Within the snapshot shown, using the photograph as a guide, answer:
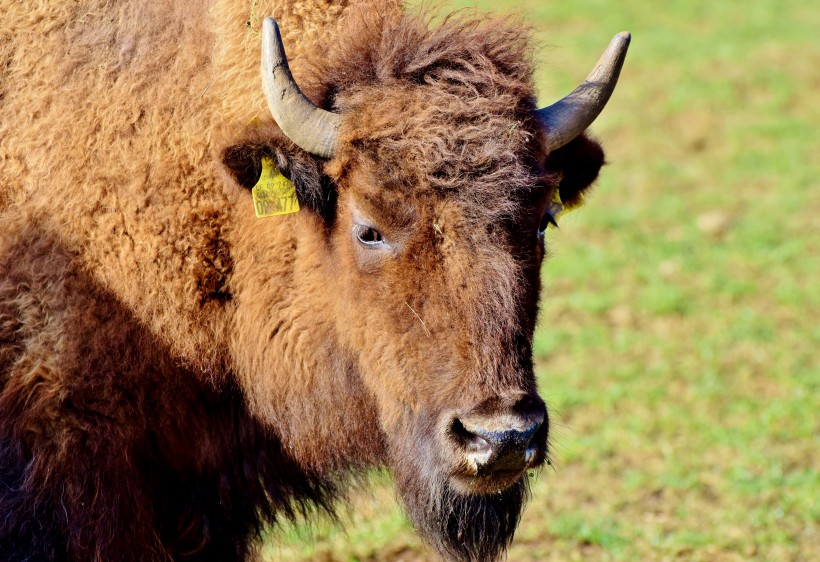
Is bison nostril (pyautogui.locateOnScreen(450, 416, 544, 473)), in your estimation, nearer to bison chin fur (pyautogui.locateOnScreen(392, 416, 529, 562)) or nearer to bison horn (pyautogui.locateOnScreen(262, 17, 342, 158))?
bison chin fur (pyautogui.locateOnScreen(392, 416, 529, 562))

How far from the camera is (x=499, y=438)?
3809mm

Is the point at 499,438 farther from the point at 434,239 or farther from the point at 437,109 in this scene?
the point at 437,109

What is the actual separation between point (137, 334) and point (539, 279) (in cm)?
170

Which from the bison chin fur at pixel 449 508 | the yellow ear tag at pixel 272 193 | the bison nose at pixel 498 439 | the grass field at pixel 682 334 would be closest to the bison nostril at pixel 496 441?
the bison nose at pixel 498 439

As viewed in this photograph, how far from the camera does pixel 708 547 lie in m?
6.20

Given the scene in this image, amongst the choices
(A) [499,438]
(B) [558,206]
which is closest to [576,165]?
(B) [558,206]

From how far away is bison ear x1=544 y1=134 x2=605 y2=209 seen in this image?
470 cm

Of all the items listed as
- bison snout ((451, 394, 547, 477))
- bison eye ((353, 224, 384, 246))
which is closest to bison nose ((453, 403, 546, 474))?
bison snout ((451, 394, 547, 477))

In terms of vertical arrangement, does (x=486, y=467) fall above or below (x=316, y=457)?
above

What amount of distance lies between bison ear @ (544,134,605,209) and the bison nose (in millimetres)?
1269

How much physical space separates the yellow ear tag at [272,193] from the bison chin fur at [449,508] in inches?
39.5

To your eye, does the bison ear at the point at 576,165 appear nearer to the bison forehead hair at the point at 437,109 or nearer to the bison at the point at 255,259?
the bison at the point at 255,259

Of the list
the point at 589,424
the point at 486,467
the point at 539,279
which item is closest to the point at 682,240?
the point at 589,424

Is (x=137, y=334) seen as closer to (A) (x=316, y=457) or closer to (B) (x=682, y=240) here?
(A) (x=316, y=457)
